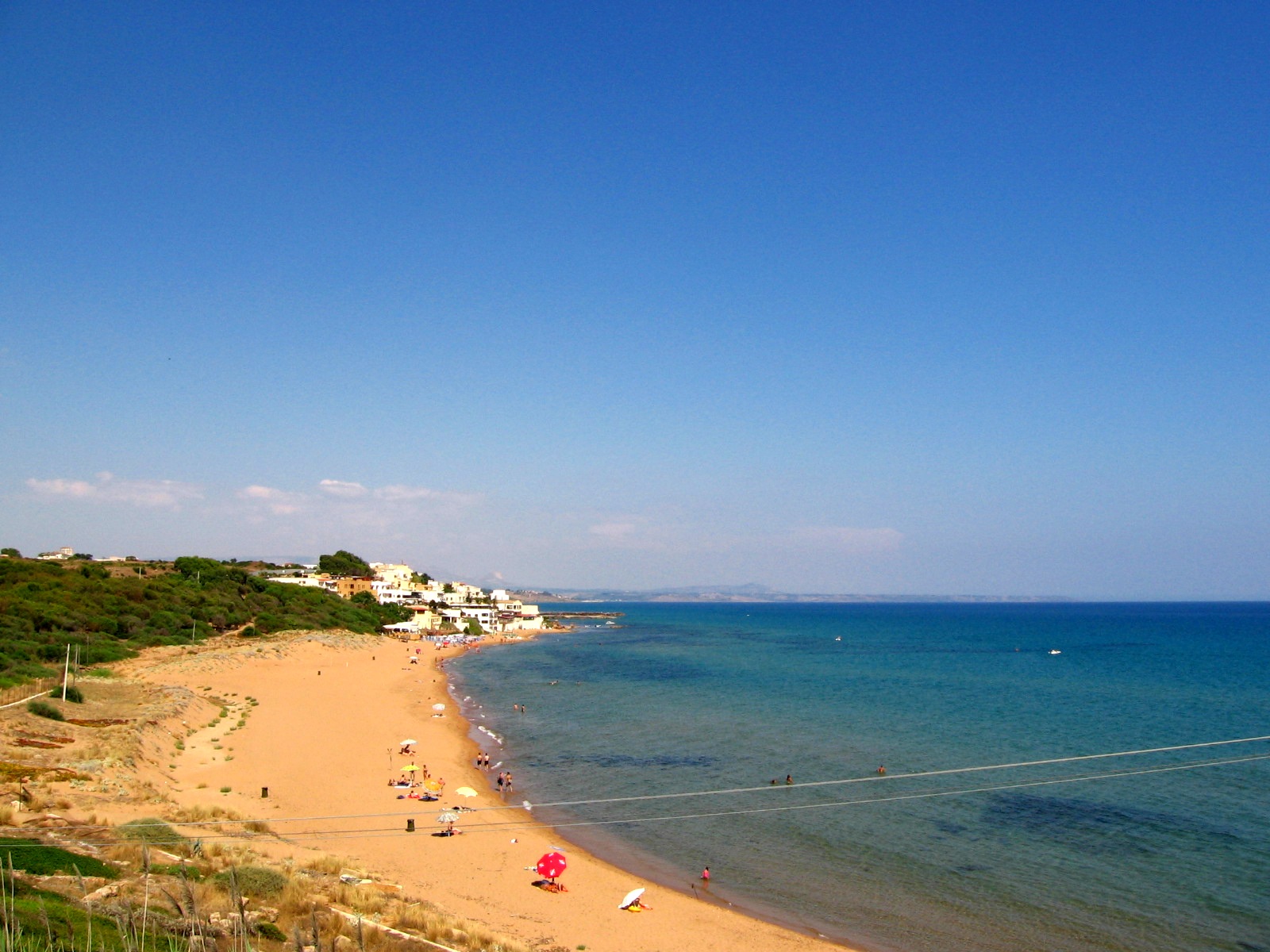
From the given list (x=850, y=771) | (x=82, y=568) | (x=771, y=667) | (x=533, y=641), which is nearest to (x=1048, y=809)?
(x=850, y=771)

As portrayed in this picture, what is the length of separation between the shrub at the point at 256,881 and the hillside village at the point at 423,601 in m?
87.4

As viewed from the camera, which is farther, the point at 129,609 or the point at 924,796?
the point at 129,609

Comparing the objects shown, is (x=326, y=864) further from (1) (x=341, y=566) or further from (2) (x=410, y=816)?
(1) (x=341, y=566)

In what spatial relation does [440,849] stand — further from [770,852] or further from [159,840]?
[770,852]

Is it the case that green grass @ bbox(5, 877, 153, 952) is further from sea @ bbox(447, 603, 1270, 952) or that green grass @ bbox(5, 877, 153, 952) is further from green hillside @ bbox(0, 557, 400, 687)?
green hillside @ bbox(0, 557, 400, 687)

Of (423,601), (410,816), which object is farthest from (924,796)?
(423,601)

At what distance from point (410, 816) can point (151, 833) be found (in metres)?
8.99

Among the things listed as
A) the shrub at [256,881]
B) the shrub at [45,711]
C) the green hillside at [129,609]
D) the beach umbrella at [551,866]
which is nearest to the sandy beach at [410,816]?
the beach umbrella at [551,866]

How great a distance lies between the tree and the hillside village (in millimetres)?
1315

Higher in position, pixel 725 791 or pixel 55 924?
pixel 55 924

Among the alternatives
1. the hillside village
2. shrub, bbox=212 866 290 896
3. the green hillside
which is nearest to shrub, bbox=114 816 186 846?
shrub, bbox=212 866 290 896

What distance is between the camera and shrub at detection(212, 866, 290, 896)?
13.8m

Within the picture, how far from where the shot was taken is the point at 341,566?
134 metres

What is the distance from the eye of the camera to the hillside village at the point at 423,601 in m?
108
